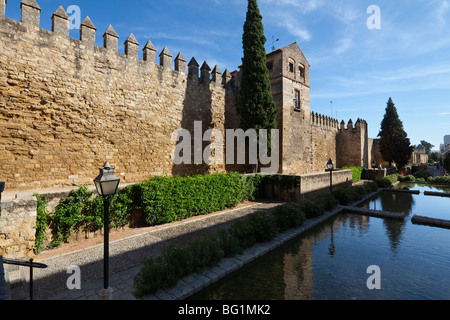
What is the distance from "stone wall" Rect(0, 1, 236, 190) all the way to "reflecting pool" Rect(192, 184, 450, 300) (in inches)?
315

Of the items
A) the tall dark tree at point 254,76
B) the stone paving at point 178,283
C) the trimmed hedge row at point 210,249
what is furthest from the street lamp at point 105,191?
the tall dark tree at point 254,76

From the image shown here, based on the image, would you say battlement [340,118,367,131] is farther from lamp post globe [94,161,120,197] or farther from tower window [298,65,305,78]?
lamp post globe [94,161,120,197]

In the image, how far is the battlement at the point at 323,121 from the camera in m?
22.8

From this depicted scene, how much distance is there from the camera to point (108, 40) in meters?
9.59

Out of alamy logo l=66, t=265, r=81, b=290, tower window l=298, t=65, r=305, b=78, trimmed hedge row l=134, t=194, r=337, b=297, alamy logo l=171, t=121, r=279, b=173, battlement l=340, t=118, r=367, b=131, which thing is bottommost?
alamy logo l=66, t=265, r=81, b=290

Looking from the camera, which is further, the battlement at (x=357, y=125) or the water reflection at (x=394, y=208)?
the battlement at (x=357, y=125)

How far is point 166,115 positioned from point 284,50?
1001cm

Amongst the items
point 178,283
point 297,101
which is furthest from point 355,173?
point 178,283

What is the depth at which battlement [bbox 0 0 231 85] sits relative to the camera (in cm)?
765

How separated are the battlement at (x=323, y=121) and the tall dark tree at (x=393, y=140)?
7860mm

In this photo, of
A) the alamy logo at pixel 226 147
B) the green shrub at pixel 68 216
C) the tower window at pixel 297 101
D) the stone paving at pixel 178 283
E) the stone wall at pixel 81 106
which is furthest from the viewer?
the tower window at pixel 297 101

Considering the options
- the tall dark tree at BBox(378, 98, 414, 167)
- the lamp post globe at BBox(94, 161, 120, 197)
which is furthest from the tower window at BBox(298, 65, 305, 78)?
the tall dark tree at BBox(378, 98, 414, 167)

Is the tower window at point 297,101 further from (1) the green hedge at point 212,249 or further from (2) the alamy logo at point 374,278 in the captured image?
(2) the alamy logo at point 374,278
